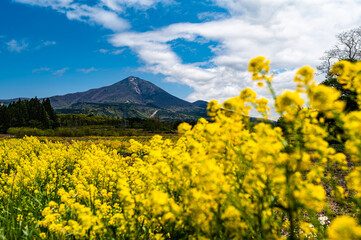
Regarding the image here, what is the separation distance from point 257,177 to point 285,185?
0.29 m

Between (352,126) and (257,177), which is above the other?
(352,126)

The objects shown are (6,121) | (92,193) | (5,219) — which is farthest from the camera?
(6,121)

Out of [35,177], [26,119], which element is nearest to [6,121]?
[26,119]

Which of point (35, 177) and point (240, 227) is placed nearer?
point (240, 227)

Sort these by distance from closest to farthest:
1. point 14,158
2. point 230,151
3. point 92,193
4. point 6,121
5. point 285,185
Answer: point 285,185, point 230,151, point 92,193, point 14,158, point 6,121

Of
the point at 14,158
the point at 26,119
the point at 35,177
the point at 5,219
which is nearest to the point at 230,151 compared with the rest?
the point at 5,219

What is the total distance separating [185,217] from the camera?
221cm

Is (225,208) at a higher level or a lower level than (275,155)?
lower

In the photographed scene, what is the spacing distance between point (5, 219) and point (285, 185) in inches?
203

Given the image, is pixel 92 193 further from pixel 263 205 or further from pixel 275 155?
pixel 275 155

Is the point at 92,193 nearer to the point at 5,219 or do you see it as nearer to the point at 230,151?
the point at 5,219

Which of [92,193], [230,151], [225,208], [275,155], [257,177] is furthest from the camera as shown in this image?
[92,193]

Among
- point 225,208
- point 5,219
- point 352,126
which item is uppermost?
point 352,126

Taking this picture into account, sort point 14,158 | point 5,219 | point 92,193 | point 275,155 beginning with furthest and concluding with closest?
point 14,158 < point 92,193 < point 5,219 < point 275,155
